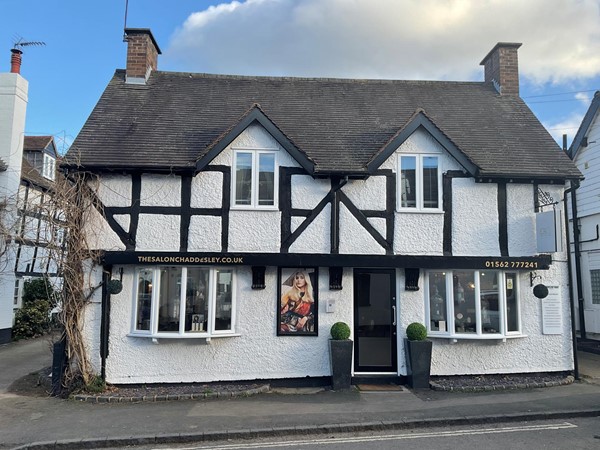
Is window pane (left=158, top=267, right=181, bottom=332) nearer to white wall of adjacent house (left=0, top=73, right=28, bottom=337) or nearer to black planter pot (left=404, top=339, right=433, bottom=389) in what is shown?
black planter pot (left=404, top=339, right=433, bottom=389)

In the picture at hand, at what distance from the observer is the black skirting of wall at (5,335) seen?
601 inches

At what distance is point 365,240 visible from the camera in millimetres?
10203

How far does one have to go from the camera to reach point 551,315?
33.9 feet

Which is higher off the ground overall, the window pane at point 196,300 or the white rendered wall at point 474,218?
the white rendered wall at point 474,218

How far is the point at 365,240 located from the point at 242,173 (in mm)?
3099

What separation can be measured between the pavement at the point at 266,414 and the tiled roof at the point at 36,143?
14.6 metres

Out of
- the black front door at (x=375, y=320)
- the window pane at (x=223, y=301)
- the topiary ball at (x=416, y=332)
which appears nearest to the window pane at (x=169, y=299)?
the window pane at (x=223, y=301)

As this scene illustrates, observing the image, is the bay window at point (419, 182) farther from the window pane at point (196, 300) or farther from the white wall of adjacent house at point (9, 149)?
the white wall of adjacent house at point (9, 149)

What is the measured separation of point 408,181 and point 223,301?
493 cm

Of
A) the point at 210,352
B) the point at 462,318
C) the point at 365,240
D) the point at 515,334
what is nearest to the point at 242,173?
the point at 365,240

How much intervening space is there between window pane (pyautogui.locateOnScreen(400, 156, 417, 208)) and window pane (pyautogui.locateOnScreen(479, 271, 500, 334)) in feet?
7.34

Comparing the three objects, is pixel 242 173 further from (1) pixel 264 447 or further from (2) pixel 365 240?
(1) pixel 264 447

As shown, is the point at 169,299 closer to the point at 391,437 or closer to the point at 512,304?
the point at 391,437

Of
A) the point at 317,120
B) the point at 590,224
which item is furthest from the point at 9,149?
the point at 590,224
